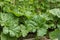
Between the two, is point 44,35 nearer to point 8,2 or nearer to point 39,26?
point 39,26

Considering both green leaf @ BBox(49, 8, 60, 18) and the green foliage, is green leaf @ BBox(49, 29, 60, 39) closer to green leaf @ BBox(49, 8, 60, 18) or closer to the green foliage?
the green foliage

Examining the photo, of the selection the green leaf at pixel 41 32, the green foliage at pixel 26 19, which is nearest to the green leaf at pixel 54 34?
the green foliage at pixel 26 19

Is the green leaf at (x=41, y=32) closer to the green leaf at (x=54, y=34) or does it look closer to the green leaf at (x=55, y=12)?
the green leaf at (x=54, y=34)

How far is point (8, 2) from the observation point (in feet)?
8.31

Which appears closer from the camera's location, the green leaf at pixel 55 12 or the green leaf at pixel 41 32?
the green leaf at pixel 41 32

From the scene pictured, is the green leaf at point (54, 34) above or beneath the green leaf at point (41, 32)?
beneath

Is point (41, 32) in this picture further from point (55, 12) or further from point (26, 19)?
point (55, 12)

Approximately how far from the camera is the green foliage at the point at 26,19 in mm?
2270

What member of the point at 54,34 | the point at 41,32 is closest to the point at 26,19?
the point at 41,32

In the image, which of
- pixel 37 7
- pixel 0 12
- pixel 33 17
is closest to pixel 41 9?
pixel 37 7

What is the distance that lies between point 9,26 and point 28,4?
1.61 ft

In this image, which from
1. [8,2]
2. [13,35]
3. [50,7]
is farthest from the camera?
[50,7]

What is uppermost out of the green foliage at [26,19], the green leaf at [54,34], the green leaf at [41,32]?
the green foliage at [26,19]

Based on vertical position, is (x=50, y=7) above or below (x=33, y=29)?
above
